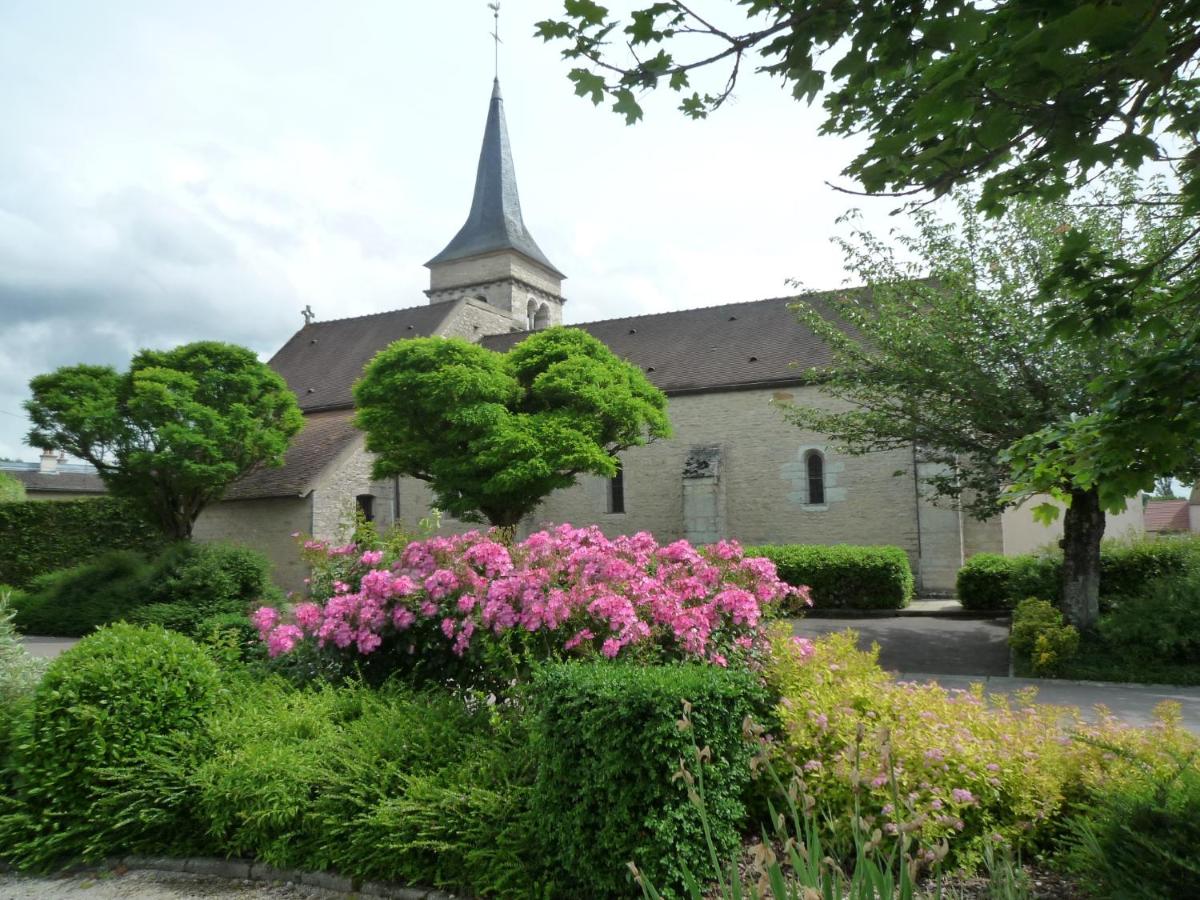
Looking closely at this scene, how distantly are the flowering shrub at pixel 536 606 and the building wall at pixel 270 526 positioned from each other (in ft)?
49.9

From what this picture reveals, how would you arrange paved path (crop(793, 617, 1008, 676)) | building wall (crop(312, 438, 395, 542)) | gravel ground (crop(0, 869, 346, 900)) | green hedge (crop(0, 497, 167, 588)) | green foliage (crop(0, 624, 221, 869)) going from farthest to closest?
building wall (crop(312, 438, 395, 542)), green hedge (crop(0, 497, 167, 588)), paved path (crop(793, 617, 1008, 676)), green foliage (crop(0, 624, 221, 869)), gravel ground (crop(0, 869, 346, 900))

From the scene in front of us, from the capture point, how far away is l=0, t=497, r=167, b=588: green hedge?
20.1 metres

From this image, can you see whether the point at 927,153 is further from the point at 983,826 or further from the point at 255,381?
the point at 255,381

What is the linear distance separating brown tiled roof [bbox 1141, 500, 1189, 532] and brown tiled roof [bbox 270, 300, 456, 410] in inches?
1663

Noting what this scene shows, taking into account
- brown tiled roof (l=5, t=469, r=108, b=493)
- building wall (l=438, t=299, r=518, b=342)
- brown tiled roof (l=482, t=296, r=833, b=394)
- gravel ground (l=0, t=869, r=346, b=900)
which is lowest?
gravel ground (l=0, t=869, r=346, b=900)

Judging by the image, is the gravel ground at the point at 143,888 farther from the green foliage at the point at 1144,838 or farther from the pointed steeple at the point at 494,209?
the pointed steeple at the point at 494,209

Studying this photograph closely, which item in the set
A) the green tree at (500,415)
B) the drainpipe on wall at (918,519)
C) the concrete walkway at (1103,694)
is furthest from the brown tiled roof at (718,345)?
the concrete walkway at (1103,694)

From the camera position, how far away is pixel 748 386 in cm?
2172

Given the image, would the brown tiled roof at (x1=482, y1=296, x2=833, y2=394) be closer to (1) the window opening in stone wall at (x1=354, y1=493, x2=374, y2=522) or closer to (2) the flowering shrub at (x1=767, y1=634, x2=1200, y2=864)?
(1) the window opening in stone wall at (x1=354, y1=493, x2=374, y2=522)

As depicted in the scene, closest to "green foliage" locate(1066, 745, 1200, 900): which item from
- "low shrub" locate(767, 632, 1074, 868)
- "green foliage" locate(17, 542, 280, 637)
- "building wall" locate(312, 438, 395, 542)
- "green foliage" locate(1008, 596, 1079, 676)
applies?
"low shrub" locate(767, 632, 1074, 868)

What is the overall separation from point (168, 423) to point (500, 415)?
26.8ft

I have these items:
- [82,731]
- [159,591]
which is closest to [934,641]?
[82,731]

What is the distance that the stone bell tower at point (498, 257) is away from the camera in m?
34.1

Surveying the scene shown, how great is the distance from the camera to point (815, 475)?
21531 mm
